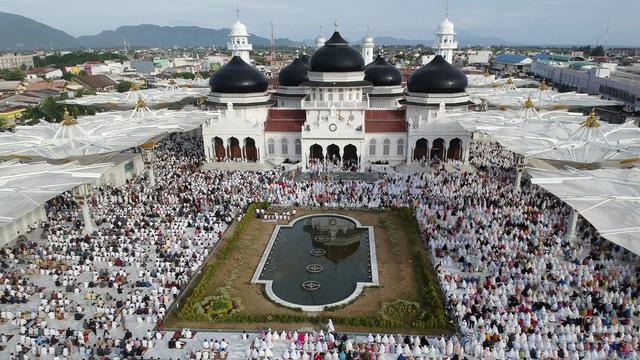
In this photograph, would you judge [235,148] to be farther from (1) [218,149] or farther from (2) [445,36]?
(2) [445,36]

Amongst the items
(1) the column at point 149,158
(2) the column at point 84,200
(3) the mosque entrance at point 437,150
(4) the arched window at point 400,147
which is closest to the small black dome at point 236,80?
(1) the column at point 149,158

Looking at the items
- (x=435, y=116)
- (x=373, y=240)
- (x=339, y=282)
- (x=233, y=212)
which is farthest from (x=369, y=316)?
(x=435, y=116)

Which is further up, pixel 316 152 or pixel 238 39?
pixel 238 39

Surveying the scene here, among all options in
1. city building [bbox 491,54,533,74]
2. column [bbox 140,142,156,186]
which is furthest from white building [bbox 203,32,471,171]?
city building [bbox 491,54,533,74]

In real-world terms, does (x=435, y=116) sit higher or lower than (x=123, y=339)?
higher

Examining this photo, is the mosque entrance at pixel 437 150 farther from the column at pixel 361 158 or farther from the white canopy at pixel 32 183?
the white canopy at pixel 32 183

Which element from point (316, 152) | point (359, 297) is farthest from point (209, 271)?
point (316, 152)

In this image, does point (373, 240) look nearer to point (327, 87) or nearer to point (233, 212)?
point (233, 212)

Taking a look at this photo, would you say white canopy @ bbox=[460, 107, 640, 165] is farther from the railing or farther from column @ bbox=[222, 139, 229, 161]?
column @ bbox=[222, 139, 229, 161]
